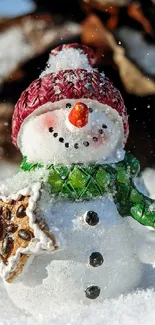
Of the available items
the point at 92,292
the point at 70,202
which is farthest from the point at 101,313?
the point at 70,202

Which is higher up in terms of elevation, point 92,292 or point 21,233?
point 21,233

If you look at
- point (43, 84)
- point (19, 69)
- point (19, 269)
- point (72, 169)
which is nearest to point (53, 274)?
point (19, 269)

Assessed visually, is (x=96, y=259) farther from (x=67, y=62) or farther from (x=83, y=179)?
(x=67, y=62)

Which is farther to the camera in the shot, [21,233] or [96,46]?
[96,46]

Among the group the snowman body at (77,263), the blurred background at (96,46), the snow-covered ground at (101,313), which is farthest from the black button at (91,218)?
the blurred background at (96,46)

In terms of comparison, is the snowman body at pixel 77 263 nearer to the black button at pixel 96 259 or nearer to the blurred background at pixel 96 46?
the black button at pixel 96 259

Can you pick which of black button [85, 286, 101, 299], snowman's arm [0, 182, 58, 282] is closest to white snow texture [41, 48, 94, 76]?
snowman's arm [0, 182, 58, 282]

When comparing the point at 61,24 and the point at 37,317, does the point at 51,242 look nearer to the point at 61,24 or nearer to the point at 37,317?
the point at 37,317
